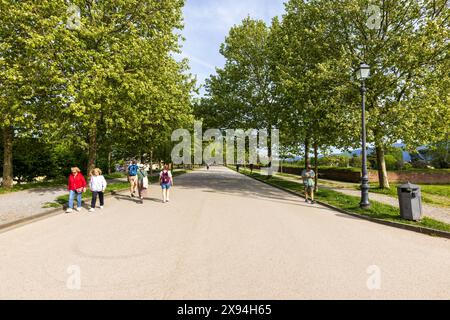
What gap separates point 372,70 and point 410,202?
9109 mm

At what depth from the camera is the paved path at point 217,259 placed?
379 cm

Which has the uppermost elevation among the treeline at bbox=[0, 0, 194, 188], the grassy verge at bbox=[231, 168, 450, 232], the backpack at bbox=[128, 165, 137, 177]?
the treeline at bbox=[0, 0, 194, 188]

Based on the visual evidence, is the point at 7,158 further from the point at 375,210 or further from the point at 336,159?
the point at 336,159

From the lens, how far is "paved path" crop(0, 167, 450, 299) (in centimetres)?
379

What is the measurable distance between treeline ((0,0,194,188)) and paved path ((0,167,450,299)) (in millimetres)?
6930

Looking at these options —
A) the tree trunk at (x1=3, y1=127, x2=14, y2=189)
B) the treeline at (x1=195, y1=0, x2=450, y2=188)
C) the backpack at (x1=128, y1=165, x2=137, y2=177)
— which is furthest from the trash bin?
the tree trunk at (x1=3, y1=127, x2=14, y2=189)

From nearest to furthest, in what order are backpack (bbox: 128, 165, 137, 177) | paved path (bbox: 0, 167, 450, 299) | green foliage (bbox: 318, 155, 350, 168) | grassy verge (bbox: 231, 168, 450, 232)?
1. paved path (bbox: 0, 167, 450, 299)
2. grassy verge (bbox: 231, 168, 450, 232)
3. backpack (bbox: 128, 165, 137, 177)
4. green foliage (bbox: 318, 155, 350, 168)

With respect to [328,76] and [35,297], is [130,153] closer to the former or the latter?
[328,76]

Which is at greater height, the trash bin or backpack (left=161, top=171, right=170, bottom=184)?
backpack (left=161, top=171, right=170, bottom=184)

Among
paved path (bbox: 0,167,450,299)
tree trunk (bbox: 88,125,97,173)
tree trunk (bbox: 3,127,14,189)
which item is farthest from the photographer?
tree trunk (bbox: 88,125,97,173)

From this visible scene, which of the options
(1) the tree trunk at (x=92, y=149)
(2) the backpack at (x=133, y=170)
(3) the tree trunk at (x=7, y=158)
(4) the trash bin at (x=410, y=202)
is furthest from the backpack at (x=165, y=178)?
(3) the tree trunk at (x=7, y=158)

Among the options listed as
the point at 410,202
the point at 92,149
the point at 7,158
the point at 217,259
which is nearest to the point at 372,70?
the point at 410,202

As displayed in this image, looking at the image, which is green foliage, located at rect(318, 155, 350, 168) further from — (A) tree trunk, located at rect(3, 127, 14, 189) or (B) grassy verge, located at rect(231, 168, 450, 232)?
(A) tree trunk, located at rect(3, 127, 14, 189)

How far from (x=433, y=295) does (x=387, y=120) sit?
12621mm
